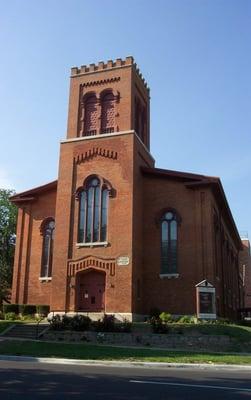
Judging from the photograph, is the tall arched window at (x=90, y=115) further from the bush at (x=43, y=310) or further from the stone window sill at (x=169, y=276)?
the bush at (x=43, y=310)

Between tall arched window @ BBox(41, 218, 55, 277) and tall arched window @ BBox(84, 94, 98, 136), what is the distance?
24.0 feet

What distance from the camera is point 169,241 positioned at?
32125 millimetres

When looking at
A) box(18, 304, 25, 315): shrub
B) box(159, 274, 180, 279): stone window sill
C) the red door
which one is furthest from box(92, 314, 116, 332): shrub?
box(18, 304, 25, 315): shrub

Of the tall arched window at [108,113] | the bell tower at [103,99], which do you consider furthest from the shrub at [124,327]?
the tall arched window at [108,113]

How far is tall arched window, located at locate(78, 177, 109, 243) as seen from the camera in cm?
3192

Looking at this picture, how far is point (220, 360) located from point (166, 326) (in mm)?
6280

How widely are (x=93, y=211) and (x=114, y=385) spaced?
868 inches

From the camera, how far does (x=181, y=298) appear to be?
3048 centimetres

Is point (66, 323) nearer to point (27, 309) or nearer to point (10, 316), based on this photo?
point (10, 316)

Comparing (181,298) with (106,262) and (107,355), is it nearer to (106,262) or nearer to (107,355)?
(106,262)

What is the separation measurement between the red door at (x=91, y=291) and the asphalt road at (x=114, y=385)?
55.1 ft

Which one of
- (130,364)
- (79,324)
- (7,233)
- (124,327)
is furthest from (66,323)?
(7,233)

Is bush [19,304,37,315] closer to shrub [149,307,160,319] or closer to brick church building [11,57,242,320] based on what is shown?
brick church building [11,57,242,320]

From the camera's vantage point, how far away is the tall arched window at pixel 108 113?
34.2 meters
